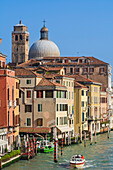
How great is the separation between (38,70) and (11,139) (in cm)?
2205

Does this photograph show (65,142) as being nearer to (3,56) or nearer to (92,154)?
(92,154)

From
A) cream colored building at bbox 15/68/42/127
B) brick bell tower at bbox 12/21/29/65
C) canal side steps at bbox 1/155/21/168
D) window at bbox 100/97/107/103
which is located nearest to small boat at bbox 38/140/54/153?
cream colored building at bbox 15/68/42/127

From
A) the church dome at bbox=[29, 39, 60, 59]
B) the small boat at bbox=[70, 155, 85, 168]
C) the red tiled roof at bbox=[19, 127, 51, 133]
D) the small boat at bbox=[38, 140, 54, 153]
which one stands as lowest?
the small boat at bbox=[70, 155, 85, 168]

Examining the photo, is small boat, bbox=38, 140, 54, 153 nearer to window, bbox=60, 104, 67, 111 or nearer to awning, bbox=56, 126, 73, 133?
awning, bbox=56, 126, 73, 133

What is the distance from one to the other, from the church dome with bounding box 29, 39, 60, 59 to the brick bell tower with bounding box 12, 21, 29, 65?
11.7 meters

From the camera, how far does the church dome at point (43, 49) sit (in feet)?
330

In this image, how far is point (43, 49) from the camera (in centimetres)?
10088

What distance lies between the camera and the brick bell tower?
4478 inches

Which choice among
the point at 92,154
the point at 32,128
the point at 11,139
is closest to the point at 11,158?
the point at 11,139

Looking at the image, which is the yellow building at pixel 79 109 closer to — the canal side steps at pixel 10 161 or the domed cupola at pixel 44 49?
the canal side steps at pixel 10 161

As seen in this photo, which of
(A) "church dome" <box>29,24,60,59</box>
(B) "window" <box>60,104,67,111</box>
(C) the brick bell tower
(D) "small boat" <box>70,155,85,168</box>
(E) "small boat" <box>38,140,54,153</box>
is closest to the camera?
(D) "small boat" <box>70,155,85,168</box>

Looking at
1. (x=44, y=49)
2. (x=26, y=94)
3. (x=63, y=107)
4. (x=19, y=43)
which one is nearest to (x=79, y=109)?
(x=63, y=107)

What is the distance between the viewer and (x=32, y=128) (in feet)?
193

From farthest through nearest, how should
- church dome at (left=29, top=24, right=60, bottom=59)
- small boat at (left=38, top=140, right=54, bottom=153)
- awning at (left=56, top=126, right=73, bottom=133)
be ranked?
1. church dome at (left=29, top=24, right=60, bottom=59)
2. awning at (left=56, top=126, right=73, bottom=133)
3. small boat at (left=38, top=140, right=54, bottom=153)
